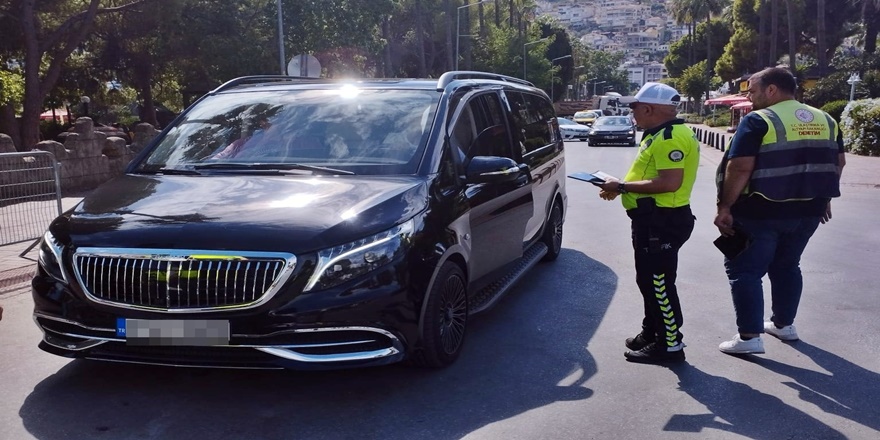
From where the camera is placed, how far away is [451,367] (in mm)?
4844

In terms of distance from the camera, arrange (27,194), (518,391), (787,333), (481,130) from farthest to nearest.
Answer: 1. (27,194)
2. (481,130)
3. (787,333)
4. (518,391)

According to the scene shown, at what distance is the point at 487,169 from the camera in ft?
16.9

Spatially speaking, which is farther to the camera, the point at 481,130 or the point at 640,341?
the point at 481,130

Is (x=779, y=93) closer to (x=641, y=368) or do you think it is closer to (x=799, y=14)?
(x=641, y=368)

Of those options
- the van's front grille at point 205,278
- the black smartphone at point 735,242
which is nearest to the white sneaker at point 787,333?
the black smartphone at point 735,242

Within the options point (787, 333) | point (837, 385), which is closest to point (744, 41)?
point (787, 333)

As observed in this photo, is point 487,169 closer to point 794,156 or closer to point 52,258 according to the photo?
point 794,156

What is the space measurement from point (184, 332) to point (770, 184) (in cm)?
338

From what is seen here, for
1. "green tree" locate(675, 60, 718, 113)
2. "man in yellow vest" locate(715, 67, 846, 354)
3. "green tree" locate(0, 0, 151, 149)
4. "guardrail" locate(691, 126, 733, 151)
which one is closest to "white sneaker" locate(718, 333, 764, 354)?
"man in yellow vest" locate(715, 67, 846, 354)

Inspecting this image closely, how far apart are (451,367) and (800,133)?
2.45m

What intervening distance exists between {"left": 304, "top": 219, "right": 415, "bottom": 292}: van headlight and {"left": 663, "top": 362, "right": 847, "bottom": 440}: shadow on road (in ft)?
5.23

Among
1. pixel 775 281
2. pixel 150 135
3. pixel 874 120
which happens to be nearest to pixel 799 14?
pixel 874 120

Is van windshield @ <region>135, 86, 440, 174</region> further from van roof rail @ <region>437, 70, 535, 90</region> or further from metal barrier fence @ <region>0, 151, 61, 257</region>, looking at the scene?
metal barrier fence @ <region>0, 151, 61, 257</region>

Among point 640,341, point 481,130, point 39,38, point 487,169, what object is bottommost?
point 640,341
